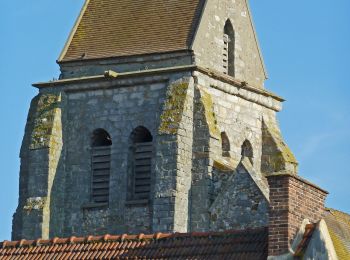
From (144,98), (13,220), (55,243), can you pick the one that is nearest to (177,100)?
(144,98)

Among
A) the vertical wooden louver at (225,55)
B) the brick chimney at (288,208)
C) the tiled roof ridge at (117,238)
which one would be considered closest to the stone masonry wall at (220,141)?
the vertical wooden louver at (225,55)

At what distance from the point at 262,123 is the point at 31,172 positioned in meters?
6.92

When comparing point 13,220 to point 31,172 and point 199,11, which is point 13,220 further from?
point 199,11

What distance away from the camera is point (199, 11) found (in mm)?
62375

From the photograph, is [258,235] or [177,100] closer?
[258,235]

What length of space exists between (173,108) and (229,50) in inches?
158

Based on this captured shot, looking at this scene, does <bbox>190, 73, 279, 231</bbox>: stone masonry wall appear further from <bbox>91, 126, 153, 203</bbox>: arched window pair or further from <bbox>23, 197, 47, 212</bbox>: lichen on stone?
<bbox>23, 197, 47, 212</bbox>: lichen on stone

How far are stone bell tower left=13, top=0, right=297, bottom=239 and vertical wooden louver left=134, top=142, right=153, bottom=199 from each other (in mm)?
39

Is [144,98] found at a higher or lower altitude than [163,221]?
higher

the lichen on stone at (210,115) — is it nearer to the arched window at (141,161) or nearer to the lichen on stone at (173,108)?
the lichen on stone at (173,108)

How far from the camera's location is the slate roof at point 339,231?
43.0 m

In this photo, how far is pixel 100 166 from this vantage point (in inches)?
2456

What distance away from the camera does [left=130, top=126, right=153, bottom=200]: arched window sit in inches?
2414

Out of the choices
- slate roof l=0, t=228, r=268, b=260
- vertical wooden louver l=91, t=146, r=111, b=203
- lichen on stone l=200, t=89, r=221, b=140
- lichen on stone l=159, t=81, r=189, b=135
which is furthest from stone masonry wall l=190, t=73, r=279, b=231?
slate roof l=0, t=228, r=268, b=260
